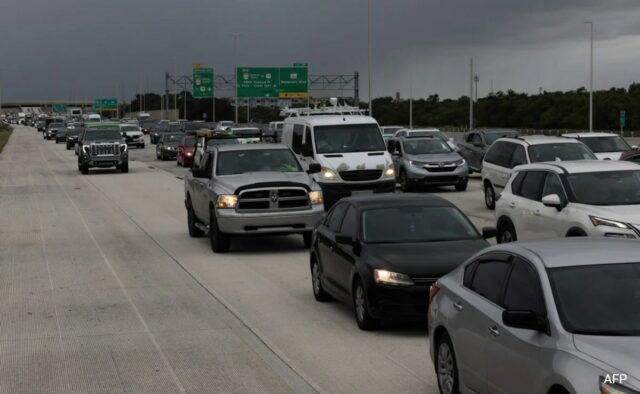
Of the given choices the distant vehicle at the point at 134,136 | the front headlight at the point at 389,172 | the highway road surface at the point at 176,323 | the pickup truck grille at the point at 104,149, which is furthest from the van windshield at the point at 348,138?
the distant vehicle at the point at 134,136

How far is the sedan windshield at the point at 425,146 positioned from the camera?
33438 millimetres

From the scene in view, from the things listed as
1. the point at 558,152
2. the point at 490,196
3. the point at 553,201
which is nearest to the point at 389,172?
the point at 490,196

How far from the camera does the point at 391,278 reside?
11.0m

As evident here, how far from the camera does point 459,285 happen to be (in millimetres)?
8000

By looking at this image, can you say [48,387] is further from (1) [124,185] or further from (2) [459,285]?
(1) [124,185]

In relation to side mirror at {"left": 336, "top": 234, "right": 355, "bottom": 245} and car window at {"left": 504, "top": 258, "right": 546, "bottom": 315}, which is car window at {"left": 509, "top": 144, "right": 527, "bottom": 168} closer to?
side mirror at {"left": 336, "top": 234, "right": 355, "bottom": 245}

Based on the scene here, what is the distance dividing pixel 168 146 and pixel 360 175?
33.7 m

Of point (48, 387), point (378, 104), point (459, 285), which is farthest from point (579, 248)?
point (378, 104)

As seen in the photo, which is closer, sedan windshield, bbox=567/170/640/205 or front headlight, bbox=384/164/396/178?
sedan windshield, bbox=567/170/640/205

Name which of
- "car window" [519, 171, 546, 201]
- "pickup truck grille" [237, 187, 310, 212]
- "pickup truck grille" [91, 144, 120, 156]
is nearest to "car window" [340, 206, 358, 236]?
"car window" [519, 171, 546, 201]

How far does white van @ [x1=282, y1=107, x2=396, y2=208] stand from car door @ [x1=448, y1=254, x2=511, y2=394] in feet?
58.5

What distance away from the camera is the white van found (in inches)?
1020

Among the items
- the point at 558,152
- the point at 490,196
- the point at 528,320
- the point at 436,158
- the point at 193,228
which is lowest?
the point at 193,228

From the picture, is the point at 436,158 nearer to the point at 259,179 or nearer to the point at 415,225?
the point at 259,179
